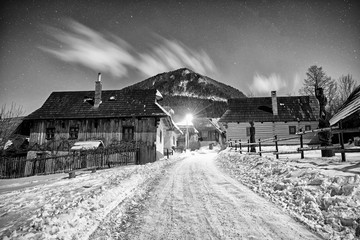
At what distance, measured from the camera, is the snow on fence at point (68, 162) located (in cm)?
1397

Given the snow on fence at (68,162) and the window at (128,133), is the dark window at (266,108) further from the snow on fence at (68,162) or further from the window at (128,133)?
the snow on fence at (68,162)

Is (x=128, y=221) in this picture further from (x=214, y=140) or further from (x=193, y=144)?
(x=214, y=140)

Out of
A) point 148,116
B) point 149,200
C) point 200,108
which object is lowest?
point 149,200

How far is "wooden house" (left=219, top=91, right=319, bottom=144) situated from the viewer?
26.0 m

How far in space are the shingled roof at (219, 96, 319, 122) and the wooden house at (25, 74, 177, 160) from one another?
1226 cm

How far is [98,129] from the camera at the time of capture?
1975cm

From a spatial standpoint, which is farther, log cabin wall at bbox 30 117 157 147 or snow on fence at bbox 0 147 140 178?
log cabin wall at bbox 30 117 157 147

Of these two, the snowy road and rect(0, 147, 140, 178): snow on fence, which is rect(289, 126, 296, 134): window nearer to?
rect(0, 147, 140, 178): snow on fence

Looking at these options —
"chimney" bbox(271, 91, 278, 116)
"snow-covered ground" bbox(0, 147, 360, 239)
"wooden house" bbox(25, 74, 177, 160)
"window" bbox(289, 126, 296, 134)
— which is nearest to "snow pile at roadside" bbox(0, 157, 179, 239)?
"snow-covered ground" bbox(0, 147, 360, 239)

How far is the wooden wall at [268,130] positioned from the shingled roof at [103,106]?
13117 mm

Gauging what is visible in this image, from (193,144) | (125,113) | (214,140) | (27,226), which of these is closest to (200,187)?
(27,226)

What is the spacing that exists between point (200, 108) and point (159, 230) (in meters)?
83.9

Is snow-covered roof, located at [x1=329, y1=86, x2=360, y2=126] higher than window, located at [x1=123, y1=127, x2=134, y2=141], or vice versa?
snow-covered roof, located at [x1=329, y1=86, x2=360, y2=126]

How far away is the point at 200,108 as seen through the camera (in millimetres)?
86125
